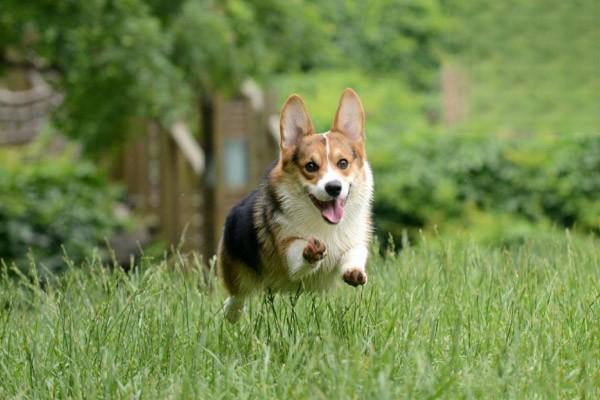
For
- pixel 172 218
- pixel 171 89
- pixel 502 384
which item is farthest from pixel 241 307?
pixel 172 218

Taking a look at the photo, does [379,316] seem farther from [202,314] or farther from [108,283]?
[108,283]

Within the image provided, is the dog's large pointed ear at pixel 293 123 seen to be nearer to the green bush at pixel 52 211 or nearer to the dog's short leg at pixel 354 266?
the dog's short leg at pixel 354 266

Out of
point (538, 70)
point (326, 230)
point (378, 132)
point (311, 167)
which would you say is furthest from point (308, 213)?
point (538, 70)

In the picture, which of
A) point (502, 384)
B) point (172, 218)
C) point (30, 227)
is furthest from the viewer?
point (172, 218)

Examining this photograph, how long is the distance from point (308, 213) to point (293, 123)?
0.39 metres

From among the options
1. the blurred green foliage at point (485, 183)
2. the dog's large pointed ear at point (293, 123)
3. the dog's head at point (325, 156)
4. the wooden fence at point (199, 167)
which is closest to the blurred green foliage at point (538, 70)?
the blurred green foliage at point (485, 183)

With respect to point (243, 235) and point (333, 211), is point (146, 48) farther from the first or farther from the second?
point (333, 211)

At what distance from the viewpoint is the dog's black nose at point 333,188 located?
14.2 ft

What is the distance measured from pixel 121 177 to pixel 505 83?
5382 millimetres

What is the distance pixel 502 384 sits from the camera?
3684 mm

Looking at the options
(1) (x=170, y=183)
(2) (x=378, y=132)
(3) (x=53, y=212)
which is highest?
(2) (x=378, y=132)

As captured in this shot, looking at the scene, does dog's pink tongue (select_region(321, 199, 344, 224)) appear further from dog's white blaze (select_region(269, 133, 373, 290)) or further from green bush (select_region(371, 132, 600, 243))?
green bush (select_region(371, 132, 600, 243))

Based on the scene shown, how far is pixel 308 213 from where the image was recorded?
4.56 m

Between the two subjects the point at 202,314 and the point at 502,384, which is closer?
the point at 502,384
